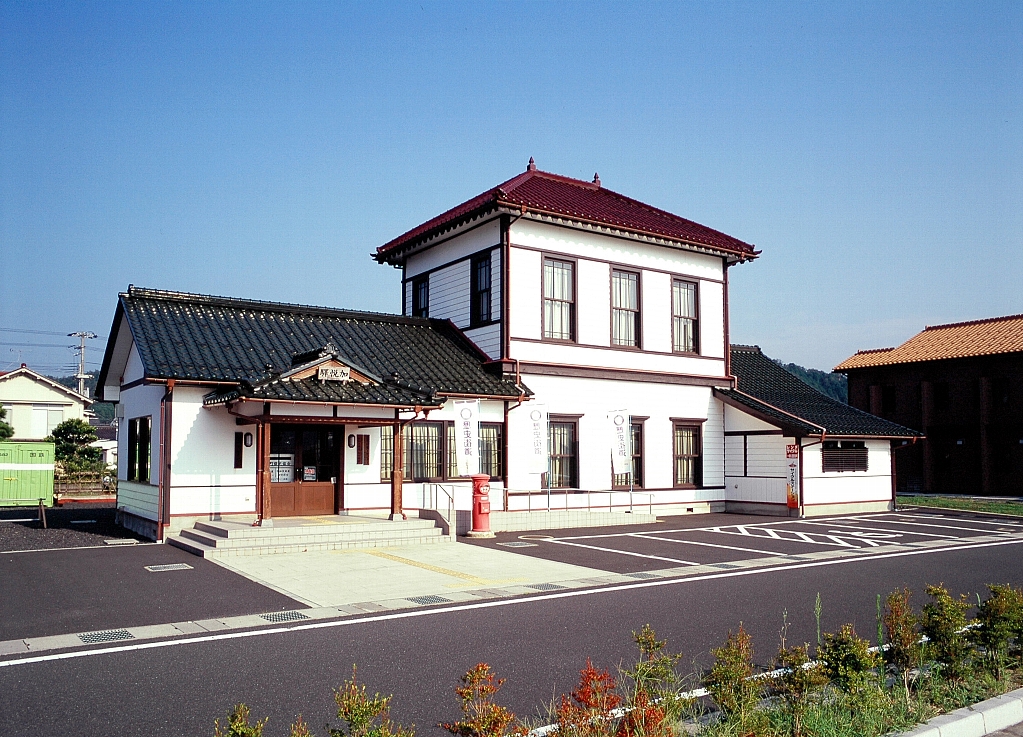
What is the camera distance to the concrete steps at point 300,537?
45.8 feet

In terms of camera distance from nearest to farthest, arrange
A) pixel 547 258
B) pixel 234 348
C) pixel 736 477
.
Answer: pixel 234 348
pixel 547 258
pixel 736 477

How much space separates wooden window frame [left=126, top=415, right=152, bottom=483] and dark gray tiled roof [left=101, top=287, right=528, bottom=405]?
6.27ft

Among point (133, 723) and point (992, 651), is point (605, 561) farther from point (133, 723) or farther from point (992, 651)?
point (133, 723)

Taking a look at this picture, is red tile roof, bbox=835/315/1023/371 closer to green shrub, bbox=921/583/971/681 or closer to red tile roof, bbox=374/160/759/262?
red tile roof, bbox=374/160/759/262

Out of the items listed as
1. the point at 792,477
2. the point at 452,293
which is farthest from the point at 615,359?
the point at 792,477

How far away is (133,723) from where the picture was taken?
547 cm

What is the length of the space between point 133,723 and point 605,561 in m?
9.05

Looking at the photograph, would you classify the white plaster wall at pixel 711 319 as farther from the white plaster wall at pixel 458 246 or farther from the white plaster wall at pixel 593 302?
the white plaster wall at pixel 458 246

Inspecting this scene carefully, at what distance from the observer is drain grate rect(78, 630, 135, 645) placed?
789cm

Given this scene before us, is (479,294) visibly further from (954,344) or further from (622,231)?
(954,344)

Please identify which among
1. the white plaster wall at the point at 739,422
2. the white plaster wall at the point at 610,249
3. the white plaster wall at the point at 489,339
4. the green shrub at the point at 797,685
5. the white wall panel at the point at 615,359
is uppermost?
the white plaster wall at the point at 610,249

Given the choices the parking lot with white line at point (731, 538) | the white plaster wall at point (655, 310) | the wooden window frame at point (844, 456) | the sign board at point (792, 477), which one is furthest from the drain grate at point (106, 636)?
the wooden window frame at point (844, 456)

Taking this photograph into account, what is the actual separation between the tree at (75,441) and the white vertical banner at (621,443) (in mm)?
26578

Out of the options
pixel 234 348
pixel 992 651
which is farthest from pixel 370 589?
pixel 234 348
